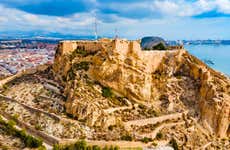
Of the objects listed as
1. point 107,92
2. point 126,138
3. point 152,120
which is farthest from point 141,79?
point 126,138

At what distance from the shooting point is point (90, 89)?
3550cm

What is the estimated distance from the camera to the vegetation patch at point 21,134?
96.0 feet

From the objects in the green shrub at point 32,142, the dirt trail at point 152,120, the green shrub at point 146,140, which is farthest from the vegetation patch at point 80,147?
the dirt trail at point 152,120

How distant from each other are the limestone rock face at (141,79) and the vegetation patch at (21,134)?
14.6 feet

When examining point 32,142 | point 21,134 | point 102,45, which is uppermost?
point 102,45

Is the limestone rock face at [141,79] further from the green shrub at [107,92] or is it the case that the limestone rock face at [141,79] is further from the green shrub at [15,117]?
the green shrub at [15,117]

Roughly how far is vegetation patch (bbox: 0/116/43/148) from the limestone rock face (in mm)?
4445

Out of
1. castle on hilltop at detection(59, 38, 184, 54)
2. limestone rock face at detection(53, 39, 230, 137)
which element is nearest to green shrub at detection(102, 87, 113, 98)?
limestone rock face at detection(53, 39, 230, 137)

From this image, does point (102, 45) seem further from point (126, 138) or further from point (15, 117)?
point (126, 138)

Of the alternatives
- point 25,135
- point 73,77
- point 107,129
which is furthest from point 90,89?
point 25,135

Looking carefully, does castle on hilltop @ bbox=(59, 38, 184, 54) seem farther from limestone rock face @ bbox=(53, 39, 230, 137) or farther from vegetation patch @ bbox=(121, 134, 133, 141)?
vegetation patch @ bbox=(121, 134, 133, 141)

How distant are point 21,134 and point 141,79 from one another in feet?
39.5

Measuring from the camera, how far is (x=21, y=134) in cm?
3086

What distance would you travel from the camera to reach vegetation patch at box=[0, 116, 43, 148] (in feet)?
96.0
